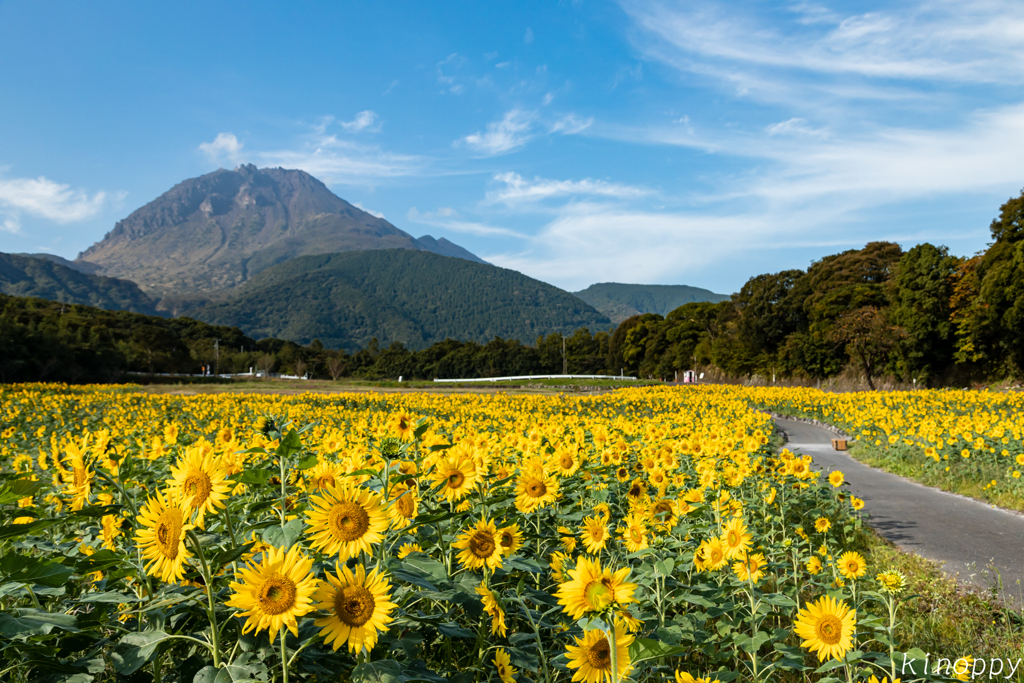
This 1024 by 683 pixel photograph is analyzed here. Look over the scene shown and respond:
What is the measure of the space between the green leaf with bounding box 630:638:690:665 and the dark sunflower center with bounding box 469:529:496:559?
726 mm

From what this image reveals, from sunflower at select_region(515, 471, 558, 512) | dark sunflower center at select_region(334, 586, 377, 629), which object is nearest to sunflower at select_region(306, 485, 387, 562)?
dark sunflower center at select_region(334, 586, 377, 629)

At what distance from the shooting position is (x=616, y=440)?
14.0ft

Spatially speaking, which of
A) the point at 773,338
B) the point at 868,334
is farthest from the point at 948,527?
the point at 773,338

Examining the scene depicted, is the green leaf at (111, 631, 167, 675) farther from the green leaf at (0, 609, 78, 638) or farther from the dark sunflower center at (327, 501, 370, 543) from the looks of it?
the dark sunflower center at (327, 501, 370, 543)

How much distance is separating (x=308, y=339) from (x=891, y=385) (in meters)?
178

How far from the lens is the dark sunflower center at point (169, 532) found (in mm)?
1176

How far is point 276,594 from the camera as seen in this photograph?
1061 mm

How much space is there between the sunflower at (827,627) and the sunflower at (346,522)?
155 centimetres

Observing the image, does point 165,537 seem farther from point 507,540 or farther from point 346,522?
point 507,540

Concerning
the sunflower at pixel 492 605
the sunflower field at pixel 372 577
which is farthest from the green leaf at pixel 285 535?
the sunflower at pixel 492 605

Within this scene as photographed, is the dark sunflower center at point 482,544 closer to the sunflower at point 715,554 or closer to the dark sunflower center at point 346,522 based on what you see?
the dark sunflower center at point 346,522

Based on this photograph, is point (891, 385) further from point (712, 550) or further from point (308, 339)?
Result: point (308, 339)

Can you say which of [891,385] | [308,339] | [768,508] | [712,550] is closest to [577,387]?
[891,385]

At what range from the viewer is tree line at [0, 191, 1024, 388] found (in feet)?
88.6
